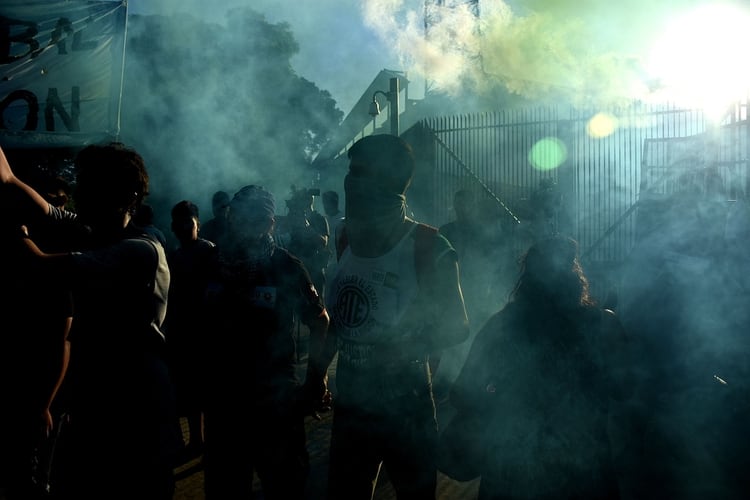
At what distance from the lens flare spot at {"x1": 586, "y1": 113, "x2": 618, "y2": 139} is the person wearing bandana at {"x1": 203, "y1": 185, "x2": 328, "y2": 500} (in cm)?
891

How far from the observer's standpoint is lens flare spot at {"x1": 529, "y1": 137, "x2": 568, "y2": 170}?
11.1 metres

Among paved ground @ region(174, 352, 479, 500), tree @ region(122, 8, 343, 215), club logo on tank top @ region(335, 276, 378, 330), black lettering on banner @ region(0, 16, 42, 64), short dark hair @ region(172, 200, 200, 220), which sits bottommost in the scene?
paved ground @ region(174, 352, 479, 500)

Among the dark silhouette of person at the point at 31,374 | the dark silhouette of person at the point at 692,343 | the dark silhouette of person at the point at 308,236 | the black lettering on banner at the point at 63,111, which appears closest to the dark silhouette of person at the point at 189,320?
the dark silhouette of person at the point at 31,374

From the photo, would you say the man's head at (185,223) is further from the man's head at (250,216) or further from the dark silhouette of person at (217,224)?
the man's head at (250,216)

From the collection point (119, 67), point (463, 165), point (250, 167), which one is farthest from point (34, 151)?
point (250, 167)

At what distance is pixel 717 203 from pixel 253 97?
2497 cm

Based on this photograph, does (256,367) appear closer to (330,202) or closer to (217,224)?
(217,224)

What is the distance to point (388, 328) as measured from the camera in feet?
8.06

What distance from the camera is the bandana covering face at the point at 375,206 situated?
8.36 feet

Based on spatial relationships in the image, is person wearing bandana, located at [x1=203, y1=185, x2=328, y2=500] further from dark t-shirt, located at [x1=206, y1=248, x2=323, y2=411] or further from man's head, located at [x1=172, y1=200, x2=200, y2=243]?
man's head, located at [x1=172, y1=200, x2=200, y2=243]

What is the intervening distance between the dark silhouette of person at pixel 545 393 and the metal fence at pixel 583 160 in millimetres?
6484

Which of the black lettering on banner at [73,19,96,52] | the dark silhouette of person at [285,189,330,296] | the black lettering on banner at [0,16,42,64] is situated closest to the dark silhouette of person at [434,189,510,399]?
the dark silhouette of person at [285,189,330,296]

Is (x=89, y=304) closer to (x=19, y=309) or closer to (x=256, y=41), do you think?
(x=19, y=309)

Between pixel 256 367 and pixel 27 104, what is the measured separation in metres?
3.60
